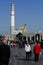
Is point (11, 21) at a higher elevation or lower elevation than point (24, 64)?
higher

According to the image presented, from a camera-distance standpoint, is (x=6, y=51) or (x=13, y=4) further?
(x=13, y=4)

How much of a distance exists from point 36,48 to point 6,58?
11253 millimetres

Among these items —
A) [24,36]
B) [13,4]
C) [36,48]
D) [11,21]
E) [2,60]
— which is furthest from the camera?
[13,4]

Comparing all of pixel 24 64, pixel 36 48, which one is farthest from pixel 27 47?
pixel 24 64

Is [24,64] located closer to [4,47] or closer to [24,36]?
[4,47]

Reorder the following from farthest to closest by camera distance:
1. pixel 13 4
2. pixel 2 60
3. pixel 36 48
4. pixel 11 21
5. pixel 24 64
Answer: pixel 13 4
pixel 11 21
pixel 36 48
pixel 24 64
pixel 2 60

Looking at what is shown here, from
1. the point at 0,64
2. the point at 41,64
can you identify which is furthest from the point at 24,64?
the point at 0,64

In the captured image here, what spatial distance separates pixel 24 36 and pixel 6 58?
213 ft

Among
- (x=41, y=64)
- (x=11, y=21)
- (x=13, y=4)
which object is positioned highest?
(x=13, y=4)

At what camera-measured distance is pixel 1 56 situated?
10.0 m

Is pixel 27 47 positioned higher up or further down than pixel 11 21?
further down

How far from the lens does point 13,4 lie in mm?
161625

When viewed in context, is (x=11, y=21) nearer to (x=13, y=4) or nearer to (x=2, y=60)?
(x=13, y=4)

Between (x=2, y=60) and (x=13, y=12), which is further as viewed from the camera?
(x=13, y=12)
